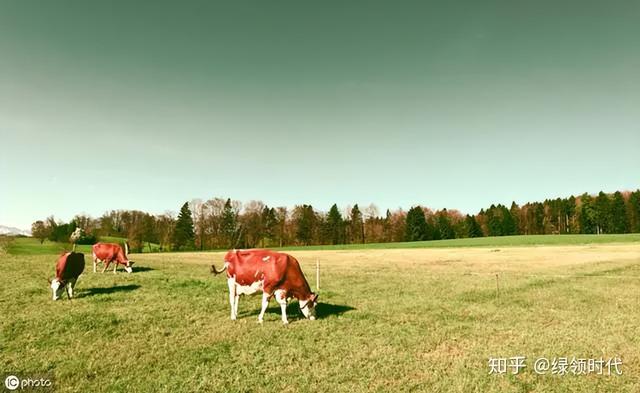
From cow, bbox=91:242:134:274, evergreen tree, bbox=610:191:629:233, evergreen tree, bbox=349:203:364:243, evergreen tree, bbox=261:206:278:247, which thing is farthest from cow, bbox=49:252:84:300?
evergreen tree, bbox=610:191:629:233

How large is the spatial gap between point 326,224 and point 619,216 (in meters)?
101

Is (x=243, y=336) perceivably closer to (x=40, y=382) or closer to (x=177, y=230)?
(x=40, y=382)

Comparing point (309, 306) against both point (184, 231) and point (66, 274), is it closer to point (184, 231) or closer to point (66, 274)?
point (66, 274)

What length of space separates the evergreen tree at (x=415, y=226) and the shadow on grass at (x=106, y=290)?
119577 mm

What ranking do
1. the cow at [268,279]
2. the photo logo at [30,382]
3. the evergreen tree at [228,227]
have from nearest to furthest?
the photo logo at [30,382], the cow at [268,279], the evergreen tree at [228,227]

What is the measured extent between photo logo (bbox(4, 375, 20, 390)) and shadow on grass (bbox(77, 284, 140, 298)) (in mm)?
11058

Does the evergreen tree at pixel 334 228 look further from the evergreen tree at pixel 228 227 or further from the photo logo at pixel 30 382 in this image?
the photo logo at pixel 30 382

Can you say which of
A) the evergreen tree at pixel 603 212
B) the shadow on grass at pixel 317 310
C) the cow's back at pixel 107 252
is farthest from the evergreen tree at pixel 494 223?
the shadow on grass at pixel 317 310

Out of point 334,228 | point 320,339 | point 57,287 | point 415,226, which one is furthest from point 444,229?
point 320,339

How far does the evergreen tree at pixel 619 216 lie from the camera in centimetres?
12850

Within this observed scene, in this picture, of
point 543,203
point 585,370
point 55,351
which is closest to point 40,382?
point 55,351

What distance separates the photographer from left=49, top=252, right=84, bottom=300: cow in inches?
683

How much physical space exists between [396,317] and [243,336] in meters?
6.23

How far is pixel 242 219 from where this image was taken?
387ft
